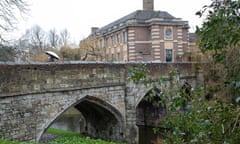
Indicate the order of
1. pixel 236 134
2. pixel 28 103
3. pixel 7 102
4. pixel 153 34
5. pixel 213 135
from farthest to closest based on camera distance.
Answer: pixel 153 34, pixel 28 103, pixel 7 102, pixel 213 135, pixel 236 134

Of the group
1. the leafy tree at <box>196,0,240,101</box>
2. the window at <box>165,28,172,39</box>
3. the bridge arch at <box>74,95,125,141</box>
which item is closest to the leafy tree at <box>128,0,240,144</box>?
the leafy tree at <box>196,0,240,101</box>

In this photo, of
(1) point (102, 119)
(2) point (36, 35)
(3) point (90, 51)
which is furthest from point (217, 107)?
(2) point (36, 35)

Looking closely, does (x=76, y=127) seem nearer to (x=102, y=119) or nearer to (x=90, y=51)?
(x=102, y=119)

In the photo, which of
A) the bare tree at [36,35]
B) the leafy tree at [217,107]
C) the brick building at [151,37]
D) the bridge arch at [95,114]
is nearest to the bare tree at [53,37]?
the bare tree at [36,35]

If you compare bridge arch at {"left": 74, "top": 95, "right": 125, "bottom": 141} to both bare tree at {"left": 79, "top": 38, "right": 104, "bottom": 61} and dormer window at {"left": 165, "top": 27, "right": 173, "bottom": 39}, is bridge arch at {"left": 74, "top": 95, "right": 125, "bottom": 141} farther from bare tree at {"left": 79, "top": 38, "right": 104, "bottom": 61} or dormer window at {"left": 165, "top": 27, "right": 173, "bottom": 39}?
dormer window at {"left": 165, "top": 27, "right": 173, "bottom": 39}

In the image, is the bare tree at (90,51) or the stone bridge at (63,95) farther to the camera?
the bare tree at (90,51)

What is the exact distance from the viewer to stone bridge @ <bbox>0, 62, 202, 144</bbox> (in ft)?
33.4

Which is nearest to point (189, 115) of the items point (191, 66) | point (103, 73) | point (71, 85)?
point (71, 85)

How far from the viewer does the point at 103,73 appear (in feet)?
45.1

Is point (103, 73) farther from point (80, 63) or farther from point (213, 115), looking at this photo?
point (213, 115)

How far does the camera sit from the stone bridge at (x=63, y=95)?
1019 cm

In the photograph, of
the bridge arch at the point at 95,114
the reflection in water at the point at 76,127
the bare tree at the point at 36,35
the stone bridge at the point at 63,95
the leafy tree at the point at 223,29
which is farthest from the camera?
the bare tree at the point at 36,35

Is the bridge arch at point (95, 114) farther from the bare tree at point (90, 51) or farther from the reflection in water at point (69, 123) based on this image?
the bare tree at point (90, 51)

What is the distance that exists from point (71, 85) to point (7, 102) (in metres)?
3.04
